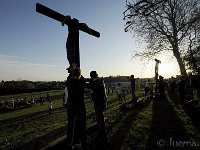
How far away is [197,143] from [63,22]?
4.57 m

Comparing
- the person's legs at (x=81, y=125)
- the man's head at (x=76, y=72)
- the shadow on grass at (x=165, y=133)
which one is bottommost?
the shadow on grass at (x=165, y=133)

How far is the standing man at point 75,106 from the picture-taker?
7109 millimetres

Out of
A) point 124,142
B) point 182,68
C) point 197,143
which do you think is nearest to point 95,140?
point 124,142

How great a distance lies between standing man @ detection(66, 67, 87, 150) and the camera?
7.11 metres

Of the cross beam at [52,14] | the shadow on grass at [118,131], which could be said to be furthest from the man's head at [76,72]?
the shadow on grass at [118,131]

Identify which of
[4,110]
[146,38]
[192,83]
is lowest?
[4,110]

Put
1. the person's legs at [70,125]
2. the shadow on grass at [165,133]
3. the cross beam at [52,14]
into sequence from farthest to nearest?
the shadow on grass at [165,133] → the person's legs at [70,125] → the cross beam at [52,14]

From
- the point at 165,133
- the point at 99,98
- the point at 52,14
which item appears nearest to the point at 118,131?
the point at 165,133

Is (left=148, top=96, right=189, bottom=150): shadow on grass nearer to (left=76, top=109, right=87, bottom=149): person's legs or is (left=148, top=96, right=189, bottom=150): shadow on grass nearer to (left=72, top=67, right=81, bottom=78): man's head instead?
(left=76, top=109, right=87, bottom=149): person's legs

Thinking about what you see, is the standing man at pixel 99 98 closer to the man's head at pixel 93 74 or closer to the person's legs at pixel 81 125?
the man's head at pixel 93 74

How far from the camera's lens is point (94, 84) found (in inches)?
323

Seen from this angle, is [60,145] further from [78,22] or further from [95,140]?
[78,22]

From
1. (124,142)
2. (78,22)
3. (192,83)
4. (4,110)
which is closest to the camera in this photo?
(78,22)

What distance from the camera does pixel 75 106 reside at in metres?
7.12
